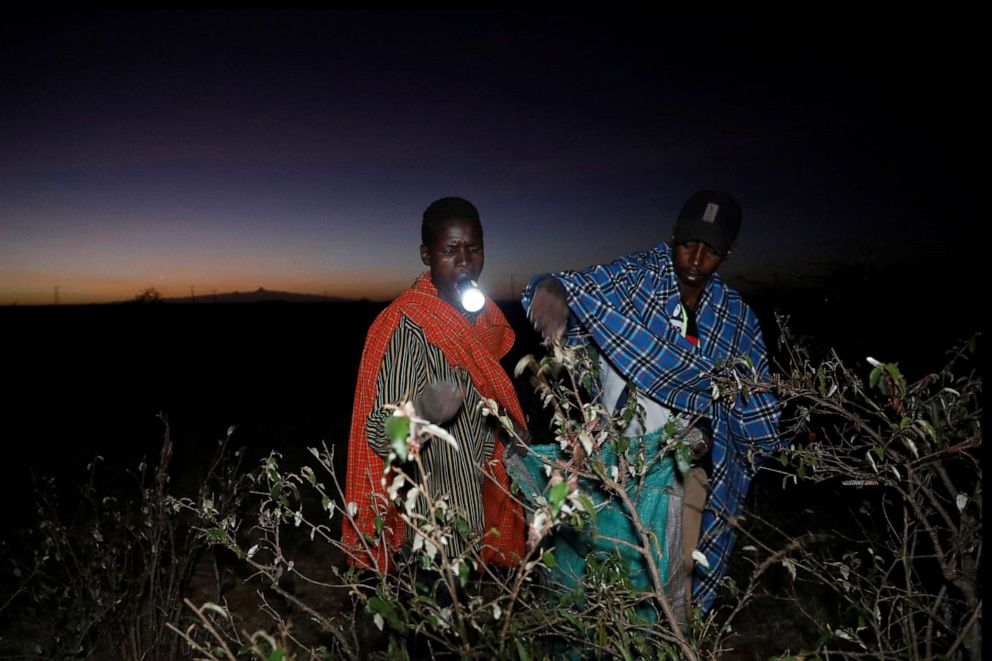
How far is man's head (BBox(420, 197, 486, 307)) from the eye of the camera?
2283mm

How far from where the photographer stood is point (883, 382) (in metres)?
1.31

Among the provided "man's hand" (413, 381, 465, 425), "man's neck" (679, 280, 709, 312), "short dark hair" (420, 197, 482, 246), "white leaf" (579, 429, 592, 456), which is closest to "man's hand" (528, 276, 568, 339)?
"short dark hair" (420, 197, 482, 246)

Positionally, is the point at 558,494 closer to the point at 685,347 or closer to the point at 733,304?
the point at 685,347

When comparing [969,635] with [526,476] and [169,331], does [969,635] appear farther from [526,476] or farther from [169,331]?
[169,331]

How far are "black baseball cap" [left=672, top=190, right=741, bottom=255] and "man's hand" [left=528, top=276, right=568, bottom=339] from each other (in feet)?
1.76

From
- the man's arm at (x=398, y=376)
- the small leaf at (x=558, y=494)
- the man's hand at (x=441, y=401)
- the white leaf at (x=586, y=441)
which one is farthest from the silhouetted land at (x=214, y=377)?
the small leaf at (x=558, y=494)

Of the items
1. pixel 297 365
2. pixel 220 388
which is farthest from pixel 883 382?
pixel 297 365

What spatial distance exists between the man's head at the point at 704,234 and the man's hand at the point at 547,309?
51 centimetres

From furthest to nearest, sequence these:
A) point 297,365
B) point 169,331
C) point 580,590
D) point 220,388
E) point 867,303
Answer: point 169,331 → point 297,365 → point 220,388 → point 867,303 → point 580,590

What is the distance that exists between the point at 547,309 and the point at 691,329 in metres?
0.72

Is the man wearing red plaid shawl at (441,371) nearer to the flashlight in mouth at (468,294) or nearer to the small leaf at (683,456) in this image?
the flashlight in mouth at (468,294)

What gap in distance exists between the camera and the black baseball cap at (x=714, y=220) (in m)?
2.38

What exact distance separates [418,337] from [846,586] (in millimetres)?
1377

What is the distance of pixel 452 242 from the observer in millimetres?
2285
